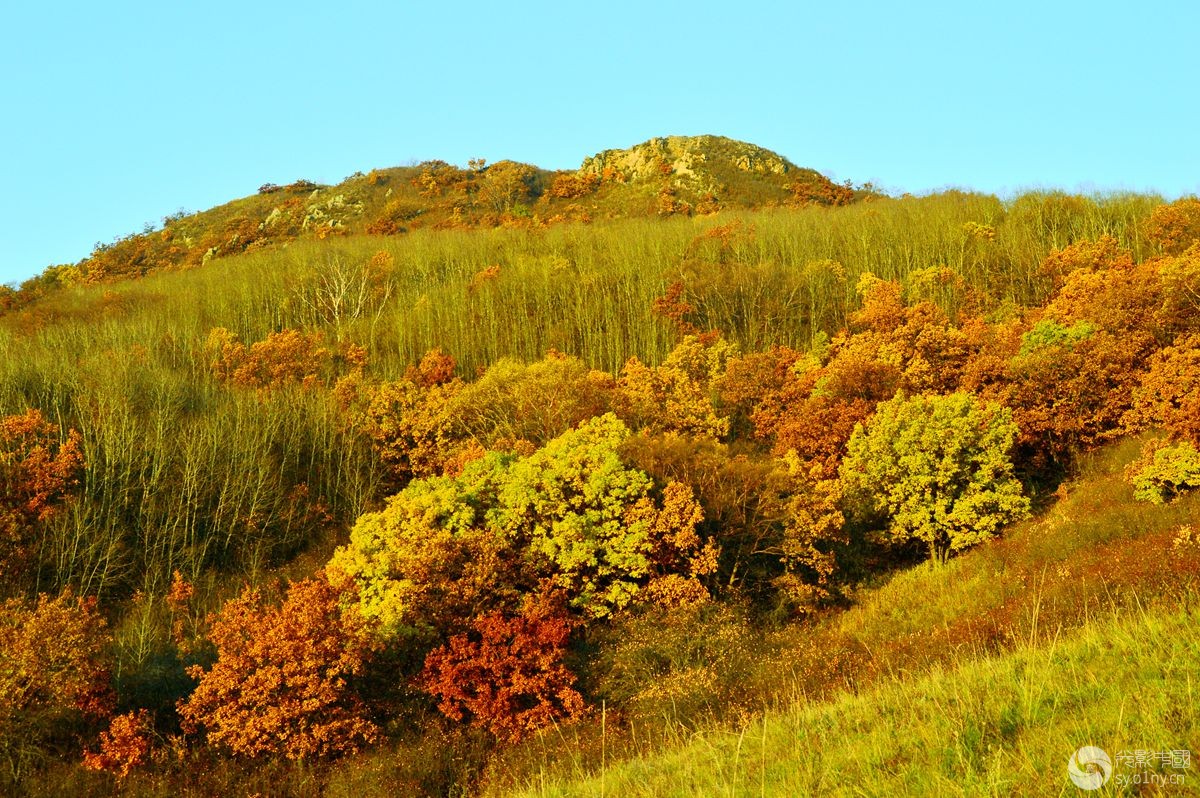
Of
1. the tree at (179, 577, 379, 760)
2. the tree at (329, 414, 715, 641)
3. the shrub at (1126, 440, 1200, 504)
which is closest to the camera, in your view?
the tree at (179, 577, 379, 760)

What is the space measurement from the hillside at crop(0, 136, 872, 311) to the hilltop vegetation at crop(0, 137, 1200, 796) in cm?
3012

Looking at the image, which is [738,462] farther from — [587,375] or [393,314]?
[393,314]

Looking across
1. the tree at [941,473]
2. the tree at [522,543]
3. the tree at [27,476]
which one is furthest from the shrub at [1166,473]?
the tree at [27,476]

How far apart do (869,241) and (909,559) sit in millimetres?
38920

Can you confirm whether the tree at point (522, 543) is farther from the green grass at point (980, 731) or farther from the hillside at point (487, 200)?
the hillside at point (487, 200)

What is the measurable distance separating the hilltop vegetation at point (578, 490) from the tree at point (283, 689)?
0.11 meters

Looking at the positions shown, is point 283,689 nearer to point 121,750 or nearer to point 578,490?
point 121,750

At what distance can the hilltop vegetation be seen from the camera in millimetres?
25094

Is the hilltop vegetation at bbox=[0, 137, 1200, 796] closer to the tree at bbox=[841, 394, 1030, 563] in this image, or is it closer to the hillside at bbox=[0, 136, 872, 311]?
the tree at bbox=[841, 394, 1030, 563]

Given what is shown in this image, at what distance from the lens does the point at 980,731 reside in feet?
29.5

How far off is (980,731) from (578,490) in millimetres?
25401

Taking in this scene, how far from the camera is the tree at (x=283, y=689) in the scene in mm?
25000

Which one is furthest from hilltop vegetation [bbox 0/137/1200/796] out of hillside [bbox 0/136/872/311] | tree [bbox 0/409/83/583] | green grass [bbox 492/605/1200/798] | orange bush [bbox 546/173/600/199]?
orange bush [bbox 546/173/600/199]

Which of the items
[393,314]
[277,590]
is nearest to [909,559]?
[277,590]
